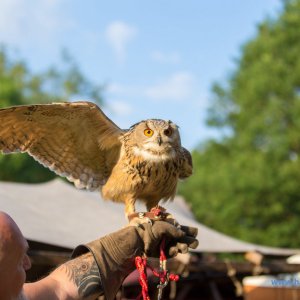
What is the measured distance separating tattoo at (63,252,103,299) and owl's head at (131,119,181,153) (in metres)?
1.33

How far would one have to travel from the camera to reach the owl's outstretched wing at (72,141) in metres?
3.71

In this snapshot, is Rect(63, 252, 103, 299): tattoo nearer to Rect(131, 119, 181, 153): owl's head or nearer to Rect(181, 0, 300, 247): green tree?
Rect(131, 119, 181, 153): owl's head

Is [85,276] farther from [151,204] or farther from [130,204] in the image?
[151,204]

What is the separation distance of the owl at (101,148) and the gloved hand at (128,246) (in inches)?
35.6

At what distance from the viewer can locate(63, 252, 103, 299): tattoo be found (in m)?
2.24

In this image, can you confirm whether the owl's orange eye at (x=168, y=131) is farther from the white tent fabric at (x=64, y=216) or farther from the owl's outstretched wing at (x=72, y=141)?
the white tent fabric at (x=64, y=216)

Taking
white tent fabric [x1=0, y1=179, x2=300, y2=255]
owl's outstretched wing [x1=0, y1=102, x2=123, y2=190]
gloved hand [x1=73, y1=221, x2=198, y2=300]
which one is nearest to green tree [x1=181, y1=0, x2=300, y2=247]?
white tent fabric [x1=0, y1=179, x2=300, y2=255]

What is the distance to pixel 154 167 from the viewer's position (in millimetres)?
3525

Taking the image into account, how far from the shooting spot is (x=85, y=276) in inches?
88.5

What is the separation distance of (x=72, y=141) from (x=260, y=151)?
54.3 ft

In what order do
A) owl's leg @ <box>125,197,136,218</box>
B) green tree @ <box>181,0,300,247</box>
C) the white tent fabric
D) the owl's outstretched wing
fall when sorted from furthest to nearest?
green tree @ <box>181,0,300,247</box> < the white tent fabric < the owl's outstretched wing < owl's leg @ <box>125,197,136,218</box>

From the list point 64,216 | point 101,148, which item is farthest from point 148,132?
point 64,216

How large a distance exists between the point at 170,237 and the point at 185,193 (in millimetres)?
20767

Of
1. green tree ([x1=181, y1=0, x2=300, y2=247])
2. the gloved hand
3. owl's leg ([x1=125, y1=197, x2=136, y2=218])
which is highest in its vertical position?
green tree ([x1=181, y1=0, x2=300, y2=247])
